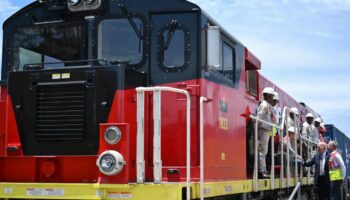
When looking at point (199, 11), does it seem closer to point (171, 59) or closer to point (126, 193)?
point (171, 59)

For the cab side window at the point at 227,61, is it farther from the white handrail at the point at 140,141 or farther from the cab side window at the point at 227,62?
the white handrail at the point at 140,141

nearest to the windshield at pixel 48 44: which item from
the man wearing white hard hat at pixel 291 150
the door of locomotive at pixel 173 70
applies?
the door of locomotive at pixel 173 70

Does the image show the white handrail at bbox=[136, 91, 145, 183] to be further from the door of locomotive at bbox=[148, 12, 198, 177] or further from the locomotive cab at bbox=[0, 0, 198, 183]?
the door of locomotive at bbox=[148, 12, 198, 177]

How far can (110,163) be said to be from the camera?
5.78 metres

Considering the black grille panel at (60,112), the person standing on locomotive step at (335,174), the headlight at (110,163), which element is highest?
the black grille panel at (60,112)

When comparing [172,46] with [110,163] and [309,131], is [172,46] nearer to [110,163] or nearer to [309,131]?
[110,163]

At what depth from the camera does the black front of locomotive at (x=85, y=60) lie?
6.29 metres

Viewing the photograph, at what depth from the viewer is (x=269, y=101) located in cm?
985

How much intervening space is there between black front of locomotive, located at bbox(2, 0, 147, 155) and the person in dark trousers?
280 inches

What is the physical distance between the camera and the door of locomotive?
656 centimetres

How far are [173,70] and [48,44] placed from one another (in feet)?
5.67

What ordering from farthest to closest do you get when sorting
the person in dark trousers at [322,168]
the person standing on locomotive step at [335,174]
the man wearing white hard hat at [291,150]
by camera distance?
the person in dark trousers at [322,168] < the person standing on locomotive step at [335,174] < the man wearing white hard hat at [291,150]

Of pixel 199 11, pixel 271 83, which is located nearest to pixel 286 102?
pixel 271 83

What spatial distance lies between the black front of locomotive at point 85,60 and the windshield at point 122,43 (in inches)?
0.5
